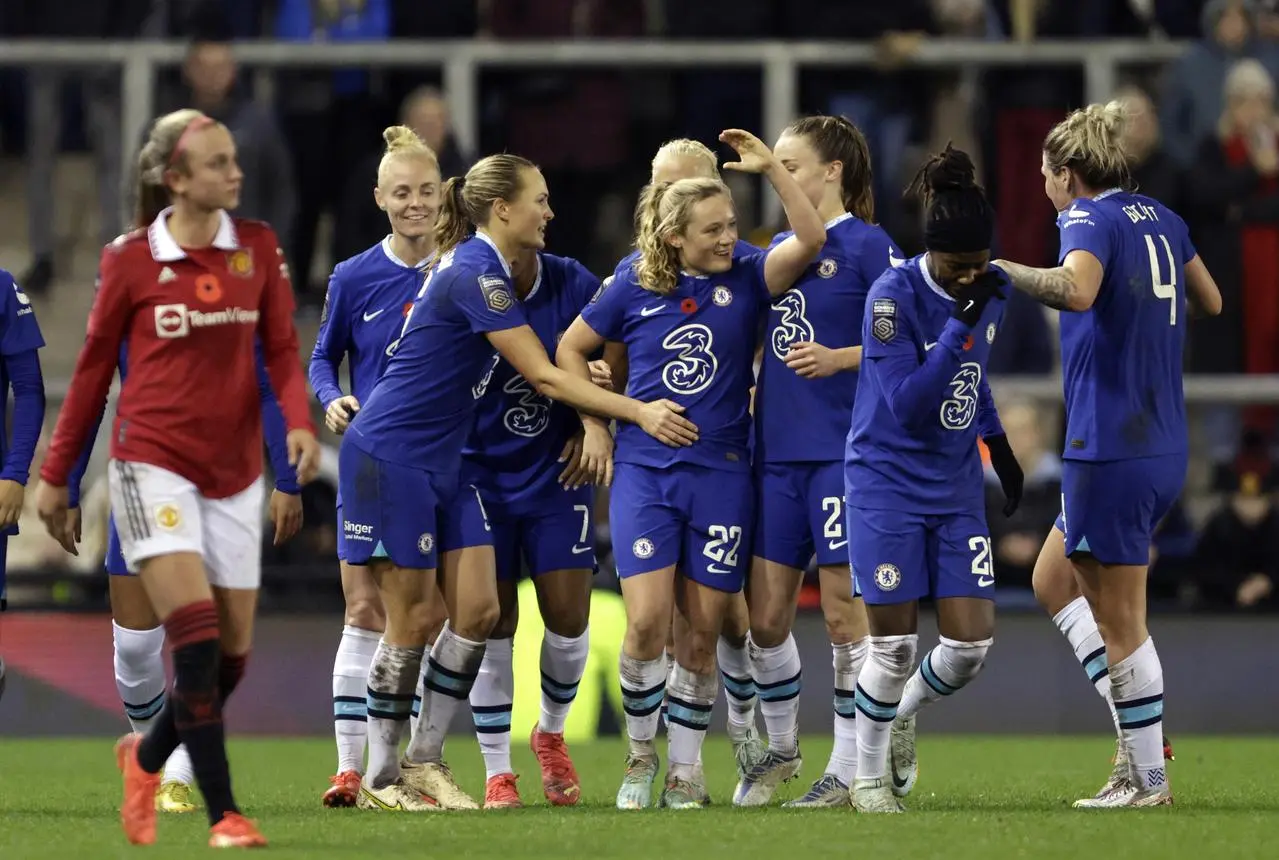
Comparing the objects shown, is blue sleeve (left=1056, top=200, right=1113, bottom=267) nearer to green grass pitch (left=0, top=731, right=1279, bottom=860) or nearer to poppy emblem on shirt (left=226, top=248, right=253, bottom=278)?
green grass pitch (left=0, top=731, right=1279, bottom=860)

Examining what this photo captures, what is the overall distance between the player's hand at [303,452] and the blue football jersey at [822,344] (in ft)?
6.78

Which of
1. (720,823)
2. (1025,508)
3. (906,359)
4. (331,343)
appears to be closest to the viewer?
(720,823)

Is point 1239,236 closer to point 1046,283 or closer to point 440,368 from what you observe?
point 1046,283

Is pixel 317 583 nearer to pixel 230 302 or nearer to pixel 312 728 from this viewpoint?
pixel 312 728

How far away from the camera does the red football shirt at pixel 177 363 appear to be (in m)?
6.98

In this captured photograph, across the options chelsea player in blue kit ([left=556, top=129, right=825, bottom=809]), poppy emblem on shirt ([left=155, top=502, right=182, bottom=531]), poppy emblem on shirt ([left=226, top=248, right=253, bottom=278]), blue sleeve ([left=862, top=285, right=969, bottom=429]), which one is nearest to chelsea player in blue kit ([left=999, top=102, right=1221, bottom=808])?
blue sleeve ([left=862, top=285, right=969, bottom=429])

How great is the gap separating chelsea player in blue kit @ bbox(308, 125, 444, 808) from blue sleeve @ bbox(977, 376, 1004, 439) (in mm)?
2161

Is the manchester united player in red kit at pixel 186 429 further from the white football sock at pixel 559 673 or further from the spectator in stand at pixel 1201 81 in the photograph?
the spectator in stand at pixel 1201 81

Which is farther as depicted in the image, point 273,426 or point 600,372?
point 600,372

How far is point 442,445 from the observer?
823 cm

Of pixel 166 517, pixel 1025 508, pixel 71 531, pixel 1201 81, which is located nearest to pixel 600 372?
pixel 71 531

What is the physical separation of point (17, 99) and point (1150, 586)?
7.82m

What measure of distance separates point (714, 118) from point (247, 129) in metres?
3.02

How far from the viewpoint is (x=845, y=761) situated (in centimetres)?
850
